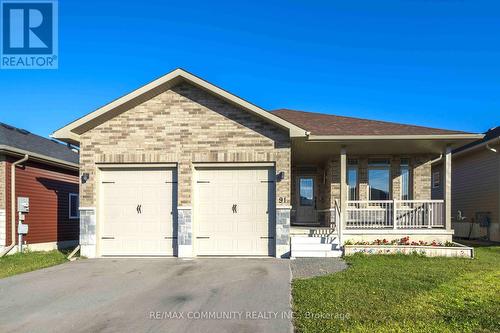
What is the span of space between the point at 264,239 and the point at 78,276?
4.87m

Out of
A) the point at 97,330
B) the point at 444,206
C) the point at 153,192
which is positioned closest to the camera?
the point at 97,330

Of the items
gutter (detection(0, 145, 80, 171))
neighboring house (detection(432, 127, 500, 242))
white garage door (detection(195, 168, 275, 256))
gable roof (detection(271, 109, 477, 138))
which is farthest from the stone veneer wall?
neighboring house (detection(432, 127, 500, 242))

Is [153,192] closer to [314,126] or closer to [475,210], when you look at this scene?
[314,126]

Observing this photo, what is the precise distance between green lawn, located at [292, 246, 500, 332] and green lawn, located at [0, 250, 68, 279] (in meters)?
6.71

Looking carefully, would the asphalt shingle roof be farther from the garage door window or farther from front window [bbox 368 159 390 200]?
the garage door window

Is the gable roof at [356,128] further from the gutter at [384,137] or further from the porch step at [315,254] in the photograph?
the porch step at [315,254]

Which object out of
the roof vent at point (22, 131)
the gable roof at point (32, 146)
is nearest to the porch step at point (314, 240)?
the gable roof at point (32, 146)

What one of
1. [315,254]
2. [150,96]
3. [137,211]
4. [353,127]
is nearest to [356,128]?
[353,127]

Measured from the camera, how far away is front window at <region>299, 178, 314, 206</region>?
1647 cm

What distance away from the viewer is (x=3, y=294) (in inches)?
278

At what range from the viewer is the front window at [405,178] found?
46.9 ft

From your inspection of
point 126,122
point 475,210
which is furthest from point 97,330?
point 475,210

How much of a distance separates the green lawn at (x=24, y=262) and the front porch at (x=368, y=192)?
6.69 m

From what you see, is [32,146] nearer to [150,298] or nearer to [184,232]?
[184,232]
